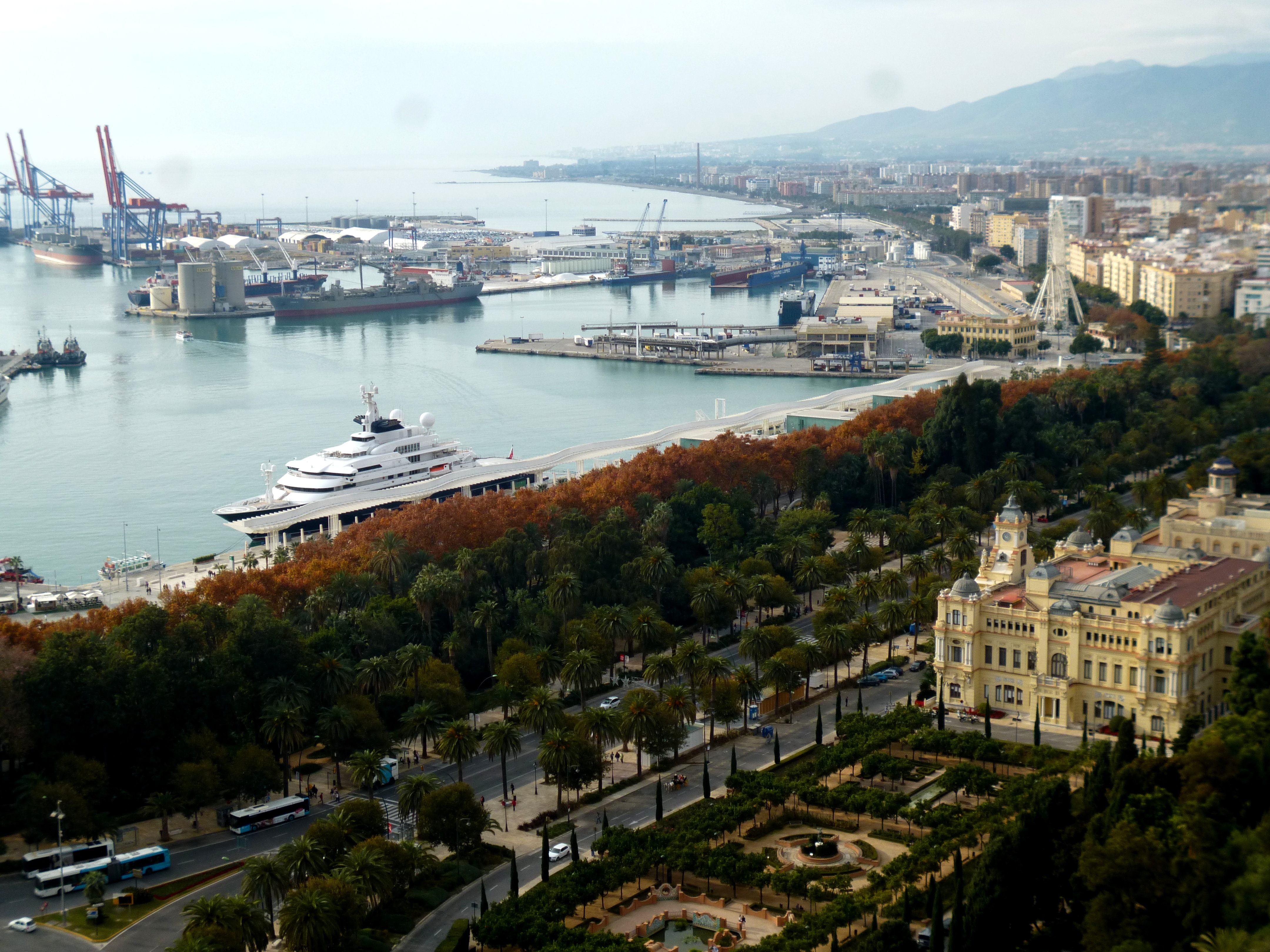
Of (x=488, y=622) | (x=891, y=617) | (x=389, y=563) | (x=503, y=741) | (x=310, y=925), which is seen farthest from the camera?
(x=389, y=563)

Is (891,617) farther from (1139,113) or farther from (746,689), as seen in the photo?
(1139,113)

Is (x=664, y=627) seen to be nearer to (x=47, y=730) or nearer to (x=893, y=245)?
(x=47, y=730)

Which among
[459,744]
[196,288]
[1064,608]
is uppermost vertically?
[196,288]

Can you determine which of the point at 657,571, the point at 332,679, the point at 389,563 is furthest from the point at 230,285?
the point at 332,679

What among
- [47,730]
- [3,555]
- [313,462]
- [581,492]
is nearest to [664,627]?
[581,492]

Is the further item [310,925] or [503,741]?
[503,741]

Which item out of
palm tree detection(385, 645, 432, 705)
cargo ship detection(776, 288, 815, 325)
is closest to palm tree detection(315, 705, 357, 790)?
palm tree detection(385, 645, 432, 705)

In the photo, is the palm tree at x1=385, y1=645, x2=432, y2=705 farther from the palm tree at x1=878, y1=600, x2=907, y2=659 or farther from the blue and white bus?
the palm tree at x1=878, y1=600, x2=907, y2=659
